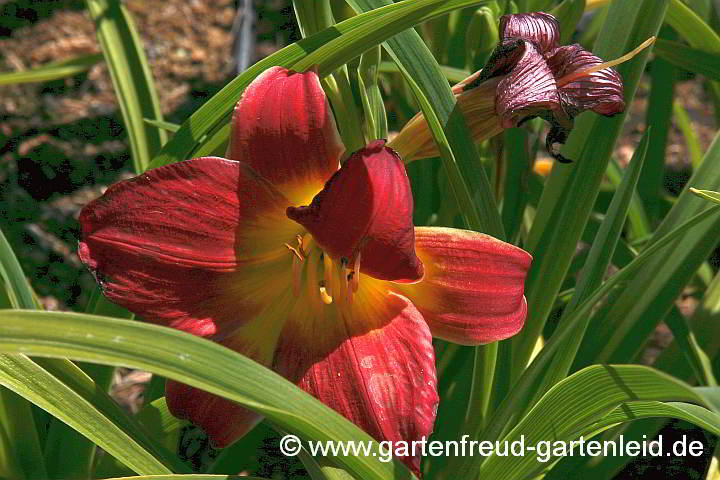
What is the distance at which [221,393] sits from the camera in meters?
0.61

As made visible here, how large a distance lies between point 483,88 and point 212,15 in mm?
1708

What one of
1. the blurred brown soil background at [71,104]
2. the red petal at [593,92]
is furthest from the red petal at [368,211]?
the blurred brown soil background at [71,104]

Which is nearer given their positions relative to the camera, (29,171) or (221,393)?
(221,393)

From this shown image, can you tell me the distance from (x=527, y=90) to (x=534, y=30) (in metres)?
0.09

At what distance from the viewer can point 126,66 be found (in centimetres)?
129

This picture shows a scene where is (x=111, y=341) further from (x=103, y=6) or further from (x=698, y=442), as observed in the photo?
(x=698, y=442)

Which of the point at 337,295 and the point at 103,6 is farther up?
the point at 103,6

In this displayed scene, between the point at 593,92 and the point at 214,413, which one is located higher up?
the point at 593,92

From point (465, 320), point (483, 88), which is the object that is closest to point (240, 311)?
point (465, 320)

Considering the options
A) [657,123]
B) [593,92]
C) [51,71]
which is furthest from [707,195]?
[51,71]

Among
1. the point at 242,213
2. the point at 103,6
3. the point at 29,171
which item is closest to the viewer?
the point at 242,213

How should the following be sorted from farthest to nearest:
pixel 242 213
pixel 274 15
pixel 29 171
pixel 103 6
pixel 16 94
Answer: pixel 274 15, pixel 16 94, pixel 29 171, pixel 103 6, pixel 242 213

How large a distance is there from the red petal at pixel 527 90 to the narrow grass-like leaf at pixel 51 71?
111 centimetres

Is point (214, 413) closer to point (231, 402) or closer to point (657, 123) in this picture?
point (231, 402)
